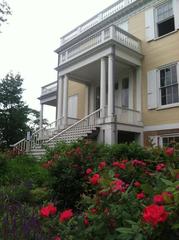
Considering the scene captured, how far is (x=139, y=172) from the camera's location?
3.71 m

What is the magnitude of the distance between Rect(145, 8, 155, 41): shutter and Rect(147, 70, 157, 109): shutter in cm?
190

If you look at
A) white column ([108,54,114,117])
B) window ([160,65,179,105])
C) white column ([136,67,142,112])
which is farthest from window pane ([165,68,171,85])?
white column ([108,54,114,117])

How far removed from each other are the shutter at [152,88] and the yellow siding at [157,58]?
235 mm

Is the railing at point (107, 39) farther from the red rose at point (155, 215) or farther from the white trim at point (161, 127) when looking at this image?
the red rose at point (155, 215)

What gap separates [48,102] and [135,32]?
863cm

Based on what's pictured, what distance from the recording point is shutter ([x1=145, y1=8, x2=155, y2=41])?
1327cm

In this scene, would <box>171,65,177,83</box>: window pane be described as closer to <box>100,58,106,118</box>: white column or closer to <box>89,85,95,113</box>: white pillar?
<box>100,58,106,118</box>: white column

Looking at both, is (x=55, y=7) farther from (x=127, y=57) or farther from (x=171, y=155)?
(x=171, y=155)

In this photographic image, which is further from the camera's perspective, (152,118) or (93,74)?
(93,74)

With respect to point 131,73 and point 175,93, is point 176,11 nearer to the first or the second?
point 131,73

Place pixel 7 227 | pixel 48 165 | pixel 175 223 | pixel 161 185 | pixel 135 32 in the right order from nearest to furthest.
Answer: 1. pixel 175 223
2. pixel 161 185
3. pixel 7 227
4. pixel 48 165
5. pixel 135 32

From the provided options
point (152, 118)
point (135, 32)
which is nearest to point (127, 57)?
point (135, 32)

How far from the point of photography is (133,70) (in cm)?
1382

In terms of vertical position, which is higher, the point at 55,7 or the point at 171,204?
the point at 55,7
